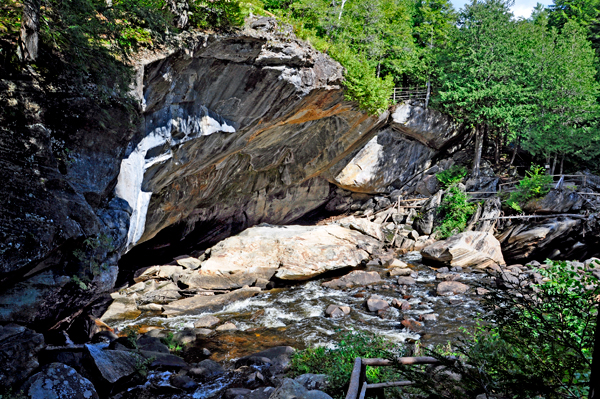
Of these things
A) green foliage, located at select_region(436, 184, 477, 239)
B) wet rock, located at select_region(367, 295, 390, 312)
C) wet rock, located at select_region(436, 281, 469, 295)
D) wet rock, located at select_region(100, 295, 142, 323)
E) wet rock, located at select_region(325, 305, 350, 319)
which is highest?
green foliage, located at select_region(436, 184, 477, 239)

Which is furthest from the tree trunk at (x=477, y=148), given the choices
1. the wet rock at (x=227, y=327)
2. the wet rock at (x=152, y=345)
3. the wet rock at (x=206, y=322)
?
the wet rock at (x=152, y=345)

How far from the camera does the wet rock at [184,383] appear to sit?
670 centimetres

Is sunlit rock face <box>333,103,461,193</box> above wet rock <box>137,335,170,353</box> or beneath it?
above

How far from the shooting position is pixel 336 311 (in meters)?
11.1

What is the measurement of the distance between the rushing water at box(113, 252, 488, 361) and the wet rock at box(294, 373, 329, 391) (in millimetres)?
2885

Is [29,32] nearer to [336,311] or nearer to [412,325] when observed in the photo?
[336,311]

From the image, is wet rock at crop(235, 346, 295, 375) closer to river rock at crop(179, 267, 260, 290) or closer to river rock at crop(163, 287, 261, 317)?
river rock at crop(163, 287, 261, 317)

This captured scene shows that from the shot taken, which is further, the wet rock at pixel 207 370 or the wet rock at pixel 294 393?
the wet rock at pixel 207 370

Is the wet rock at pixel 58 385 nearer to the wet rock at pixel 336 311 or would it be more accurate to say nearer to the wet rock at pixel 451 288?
the wet rock at pixel 336 311

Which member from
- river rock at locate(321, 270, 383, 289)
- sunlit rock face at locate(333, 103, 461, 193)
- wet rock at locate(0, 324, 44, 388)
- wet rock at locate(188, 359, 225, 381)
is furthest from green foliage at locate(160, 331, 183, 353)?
sunlit rock face at locate(333, 103, 461, 193)

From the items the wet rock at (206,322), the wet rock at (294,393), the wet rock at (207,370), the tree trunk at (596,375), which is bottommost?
the wet rock at (206,322)

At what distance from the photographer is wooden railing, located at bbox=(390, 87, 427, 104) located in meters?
23.3

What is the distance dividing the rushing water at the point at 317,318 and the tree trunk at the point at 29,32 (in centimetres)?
712

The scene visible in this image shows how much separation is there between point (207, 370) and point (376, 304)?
6.04 meters
